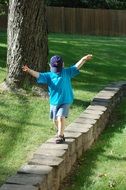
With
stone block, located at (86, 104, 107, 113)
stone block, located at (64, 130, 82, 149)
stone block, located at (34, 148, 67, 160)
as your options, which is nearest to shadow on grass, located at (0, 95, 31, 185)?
stone block, located at (34, 148, 67, 160)

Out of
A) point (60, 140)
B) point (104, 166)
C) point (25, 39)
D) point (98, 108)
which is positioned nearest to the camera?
point (60, 140)

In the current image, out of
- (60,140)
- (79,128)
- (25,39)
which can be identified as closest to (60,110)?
(60,140)

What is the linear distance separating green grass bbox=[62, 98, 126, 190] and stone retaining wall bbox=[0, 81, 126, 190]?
0.12 metres

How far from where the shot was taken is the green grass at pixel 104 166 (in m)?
6.50

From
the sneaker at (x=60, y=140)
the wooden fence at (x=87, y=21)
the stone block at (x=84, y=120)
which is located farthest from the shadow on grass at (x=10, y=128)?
the wooden fence at (x=87, y=21)

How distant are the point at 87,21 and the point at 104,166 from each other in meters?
29.7

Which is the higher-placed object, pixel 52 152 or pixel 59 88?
pixel 59 88

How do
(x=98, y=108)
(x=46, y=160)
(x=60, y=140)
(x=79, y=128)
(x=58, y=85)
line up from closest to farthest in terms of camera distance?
1. (x=46, y=160)
2. (x=60, y=140)
3. (x=58, y=85)
4. (x=79, y=128)
5. (x=98, y=108)

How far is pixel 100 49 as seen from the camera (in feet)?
70.6

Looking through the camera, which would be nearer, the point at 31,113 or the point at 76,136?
the point at 76,136

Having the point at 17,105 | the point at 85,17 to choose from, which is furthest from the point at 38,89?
the point at 85,17

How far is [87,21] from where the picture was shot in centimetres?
3634

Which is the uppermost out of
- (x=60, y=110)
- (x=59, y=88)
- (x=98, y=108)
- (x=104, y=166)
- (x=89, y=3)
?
(x=89, y=3)

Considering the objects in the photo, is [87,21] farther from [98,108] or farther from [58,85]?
[58,85]
